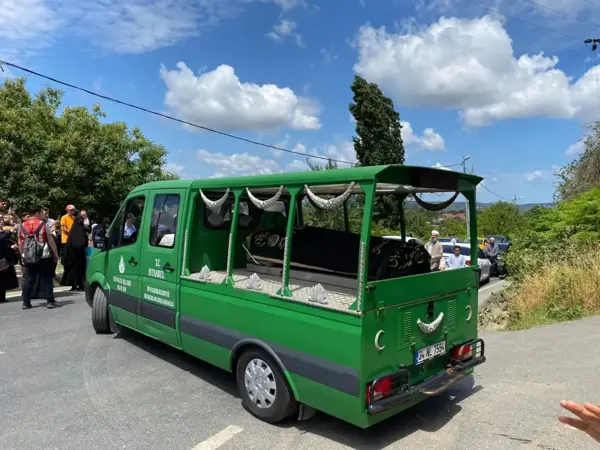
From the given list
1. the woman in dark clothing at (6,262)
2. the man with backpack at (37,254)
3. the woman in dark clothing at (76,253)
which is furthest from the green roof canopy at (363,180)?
the woman in dark clothing at (76,253)

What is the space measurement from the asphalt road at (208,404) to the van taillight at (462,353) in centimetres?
44

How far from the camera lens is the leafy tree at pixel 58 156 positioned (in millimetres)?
14555

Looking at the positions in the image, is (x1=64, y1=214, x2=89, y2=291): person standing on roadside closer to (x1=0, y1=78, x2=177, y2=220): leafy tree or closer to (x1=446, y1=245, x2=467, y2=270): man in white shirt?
(x1=0, y1=78, x2=177, y2=220): leafy tree

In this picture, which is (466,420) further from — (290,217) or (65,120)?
(65,120)

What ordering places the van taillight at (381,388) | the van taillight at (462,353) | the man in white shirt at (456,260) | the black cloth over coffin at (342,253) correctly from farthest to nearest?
the man in white shirt at (456,260), the van taillight at (462,353), the black cloth over coffin at (342,253), the van taillight at (381,388)

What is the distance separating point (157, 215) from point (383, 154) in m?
25.9

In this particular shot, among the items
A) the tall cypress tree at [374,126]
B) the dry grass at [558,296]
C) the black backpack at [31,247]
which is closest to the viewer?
the dry grass at [558,296]

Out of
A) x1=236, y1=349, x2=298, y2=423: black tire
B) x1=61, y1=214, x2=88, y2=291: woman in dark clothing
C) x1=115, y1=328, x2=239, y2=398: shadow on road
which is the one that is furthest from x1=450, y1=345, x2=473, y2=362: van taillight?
x1=61, y1=214, x2=88, y2=291: woman in dark clothing

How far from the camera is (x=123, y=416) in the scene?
13.8 feet

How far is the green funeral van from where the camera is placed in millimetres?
3479

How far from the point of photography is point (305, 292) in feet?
13.1

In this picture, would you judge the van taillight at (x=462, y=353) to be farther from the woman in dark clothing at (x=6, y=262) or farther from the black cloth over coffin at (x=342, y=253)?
the woman in dark clothing at (x=6, y=262)

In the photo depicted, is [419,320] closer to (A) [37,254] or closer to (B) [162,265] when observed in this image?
(B) [162,265]

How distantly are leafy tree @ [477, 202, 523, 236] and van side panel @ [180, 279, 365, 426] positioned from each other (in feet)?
146
